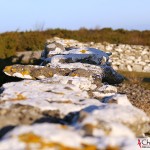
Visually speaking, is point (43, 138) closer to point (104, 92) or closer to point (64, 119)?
point (64, 119)

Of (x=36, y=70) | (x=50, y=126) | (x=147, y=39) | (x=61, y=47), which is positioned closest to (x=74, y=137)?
(x=50, y=126)

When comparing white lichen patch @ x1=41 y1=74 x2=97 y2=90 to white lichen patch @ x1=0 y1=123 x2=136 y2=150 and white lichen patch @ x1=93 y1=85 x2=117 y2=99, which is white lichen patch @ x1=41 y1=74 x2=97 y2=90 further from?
white lichen patch @ x1=0 y1=123 x2=136 y2=150

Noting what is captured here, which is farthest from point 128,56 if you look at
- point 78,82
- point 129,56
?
point 78,82

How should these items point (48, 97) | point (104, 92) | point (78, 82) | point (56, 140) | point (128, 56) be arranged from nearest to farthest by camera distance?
point (56, 140) → point (48, 97) → point (104, 92) → point (78, 82) → point (128, 56)

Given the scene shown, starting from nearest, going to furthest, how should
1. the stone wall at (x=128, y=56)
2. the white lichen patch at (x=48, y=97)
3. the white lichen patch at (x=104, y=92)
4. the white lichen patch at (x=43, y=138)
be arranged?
the white lichen patch at (x=43, y=138) → the white lichen patch at (x=48, y=97) → the white lichen patch at (x=104, y=92) → the stone wall at (x=128, y=56)

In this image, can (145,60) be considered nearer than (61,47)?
No

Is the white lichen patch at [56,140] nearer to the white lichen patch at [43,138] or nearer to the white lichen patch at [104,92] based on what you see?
the white lichen patch at [43,138]

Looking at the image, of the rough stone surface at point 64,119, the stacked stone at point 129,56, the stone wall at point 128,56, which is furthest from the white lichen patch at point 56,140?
the stacked stone at point 129,56

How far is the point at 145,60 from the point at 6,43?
26.1 feet

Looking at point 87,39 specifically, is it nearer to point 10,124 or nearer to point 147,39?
point 147,39

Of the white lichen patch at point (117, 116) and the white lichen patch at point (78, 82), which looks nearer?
the white lichen patch at point (117, 116)

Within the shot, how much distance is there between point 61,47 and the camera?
15.0 metres

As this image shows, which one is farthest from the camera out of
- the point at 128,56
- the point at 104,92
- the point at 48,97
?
the point at 128,56

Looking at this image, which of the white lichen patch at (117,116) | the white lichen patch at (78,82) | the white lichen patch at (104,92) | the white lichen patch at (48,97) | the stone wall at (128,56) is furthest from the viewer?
the stone wall at (128,56)
